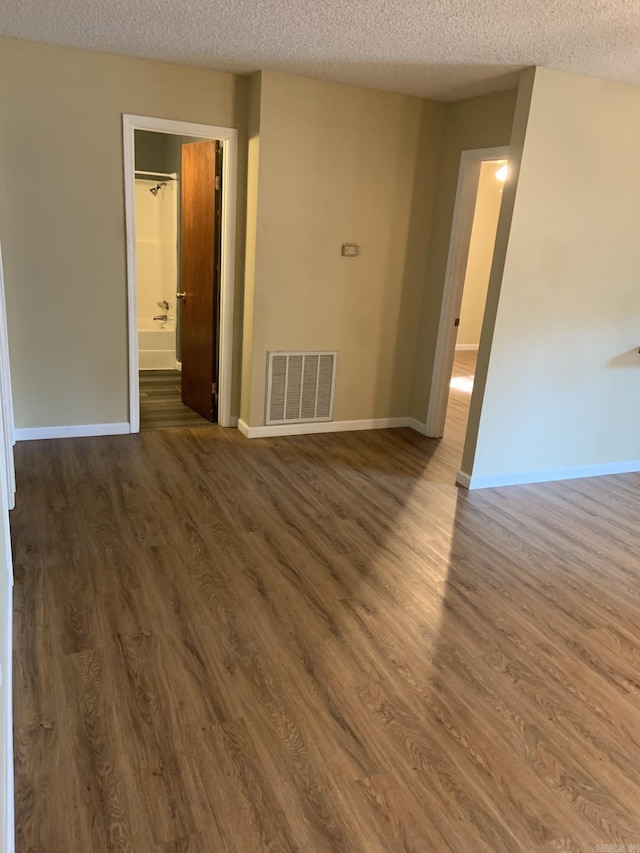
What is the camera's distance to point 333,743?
77.0 inches

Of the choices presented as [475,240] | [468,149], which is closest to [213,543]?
[468,149]

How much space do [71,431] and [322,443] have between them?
187cm

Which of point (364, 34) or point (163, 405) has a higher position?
point (364, 34)

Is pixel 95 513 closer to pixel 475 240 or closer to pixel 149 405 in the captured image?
pixel 149 405

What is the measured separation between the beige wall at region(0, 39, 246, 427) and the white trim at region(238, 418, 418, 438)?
1004 mm

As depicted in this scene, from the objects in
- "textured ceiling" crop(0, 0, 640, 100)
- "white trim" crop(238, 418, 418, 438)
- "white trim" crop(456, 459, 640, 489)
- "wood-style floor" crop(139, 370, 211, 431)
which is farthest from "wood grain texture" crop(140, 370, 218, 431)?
"textured ceiling" crop(0, 0, 640, 100)

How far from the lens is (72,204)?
4.02 metres

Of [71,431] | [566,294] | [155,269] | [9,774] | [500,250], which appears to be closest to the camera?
[9,774]

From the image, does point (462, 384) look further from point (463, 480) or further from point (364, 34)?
point (364, 34)

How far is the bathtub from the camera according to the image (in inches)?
267

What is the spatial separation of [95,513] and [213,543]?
0.73 m

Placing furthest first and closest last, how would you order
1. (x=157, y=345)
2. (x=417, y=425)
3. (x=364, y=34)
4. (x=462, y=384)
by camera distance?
1. (x=462, y=384)
2. (x=157, y=345)
3. (x=417, y=425)
4. (x=364, y=34)

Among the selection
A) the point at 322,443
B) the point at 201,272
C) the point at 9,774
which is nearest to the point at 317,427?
the point at 322,443

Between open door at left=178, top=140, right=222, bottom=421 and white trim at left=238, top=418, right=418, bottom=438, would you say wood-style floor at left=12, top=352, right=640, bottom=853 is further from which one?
open door at left=178, top=140, right=222, bottom=421
